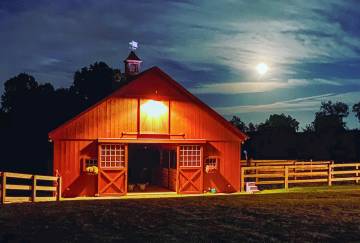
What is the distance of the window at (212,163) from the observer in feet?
87.7

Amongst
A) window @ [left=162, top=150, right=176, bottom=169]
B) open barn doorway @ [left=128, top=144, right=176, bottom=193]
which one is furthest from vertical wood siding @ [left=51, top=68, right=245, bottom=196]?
window @ [left=162, top=150, right=176, bottom=169]

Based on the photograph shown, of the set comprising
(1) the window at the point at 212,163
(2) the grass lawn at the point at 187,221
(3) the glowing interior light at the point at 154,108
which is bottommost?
→ (2) the grass lawn at the point at 187,221

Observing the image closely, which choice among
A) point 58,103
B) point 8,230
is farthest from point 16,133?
point 8,230

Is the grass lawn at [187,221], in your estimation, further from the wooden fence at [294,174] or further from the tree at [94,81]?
the tree at [94,81]

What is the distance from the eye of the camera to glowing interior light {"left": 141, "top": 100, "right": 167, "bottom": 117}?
2545 cm

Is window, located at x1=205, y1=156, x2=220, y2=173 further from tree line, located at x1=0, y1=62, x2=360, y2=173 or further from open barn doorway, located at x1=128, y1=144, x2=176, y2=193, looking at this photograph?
tree line, located at x1=0, y1=62, x2=360, y2=173

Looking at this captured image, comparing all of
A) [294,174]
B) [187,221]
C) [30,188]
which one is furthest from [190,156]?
[187,221]

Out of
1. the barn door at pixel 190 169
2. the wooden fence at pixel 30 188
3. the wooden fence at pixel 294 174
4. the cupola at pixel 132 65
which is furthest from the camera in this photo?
the cupola at pixel 132 65

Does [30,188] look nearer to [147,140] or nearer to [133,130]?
[133,130]

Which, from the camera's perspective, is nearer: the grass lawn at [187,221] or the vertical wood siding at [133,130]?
the grass lawn at [187,221]

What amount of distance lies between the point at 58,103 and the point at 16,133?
5780mm

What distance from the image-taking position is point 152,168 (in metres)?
32.8

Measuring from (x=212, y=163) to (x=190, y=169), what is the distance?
1.48 meters

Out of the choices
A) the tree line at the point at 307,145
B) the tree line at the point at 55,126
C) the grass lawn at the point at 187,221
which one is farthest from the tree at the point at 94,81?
the grass lawn at the point at 187,221
